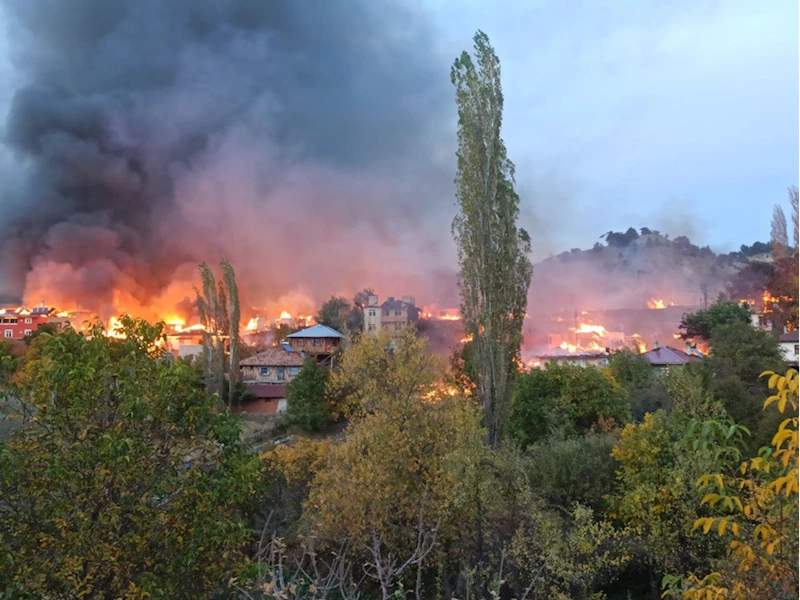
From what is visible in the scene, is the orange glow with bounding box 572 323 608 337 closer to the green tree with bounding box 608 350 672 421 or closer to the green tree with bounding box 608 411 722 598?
the green tree with bounding box 608 350 672 421

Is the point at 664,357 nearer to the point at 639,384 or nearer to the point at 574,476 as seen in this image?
the point at 639,384

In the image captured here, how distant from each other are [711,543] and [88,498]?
38.9 ft

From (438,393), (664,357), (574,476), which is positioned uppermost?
(438,393)

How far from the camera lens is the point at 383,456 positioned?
1091cm

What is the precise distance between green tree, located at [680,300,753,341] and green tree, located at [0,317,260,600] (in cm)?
4110

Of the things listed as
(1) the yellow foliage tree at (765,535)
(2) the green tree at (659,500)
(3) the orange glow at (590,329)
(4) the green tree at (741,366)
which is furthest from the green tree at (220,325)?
(3) the orange glow at (590,329)

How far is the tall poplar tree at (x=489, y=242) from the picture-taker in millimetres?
14758

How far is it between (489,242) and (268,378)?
25.9 m

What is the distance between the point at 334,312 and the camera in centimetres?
5694

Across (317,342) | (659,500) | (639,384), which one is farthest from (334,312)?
(659,500)

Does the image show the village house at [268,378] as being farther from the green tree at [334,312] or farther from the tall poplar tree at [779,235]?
the tall poplar tree at [779,235]

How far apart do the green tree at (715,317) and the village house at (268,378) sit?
32.0m

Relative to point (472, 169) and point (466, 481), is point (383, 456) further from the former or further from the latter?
point (472, 169)

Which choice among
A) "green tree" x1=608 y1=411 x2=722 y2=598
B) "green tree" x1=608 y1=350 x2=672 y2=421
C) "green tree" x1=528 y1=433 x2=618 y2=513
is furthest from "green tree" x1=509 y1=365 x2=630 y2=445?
"green tree" x1=608 y1=411 x2=722 y2=598
